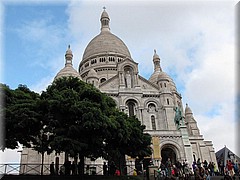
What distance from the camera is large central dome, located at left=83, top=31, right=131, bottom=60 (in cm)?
5527

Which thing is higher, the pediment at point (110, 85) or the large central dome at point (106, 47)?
the large central dome at point (106, 47)

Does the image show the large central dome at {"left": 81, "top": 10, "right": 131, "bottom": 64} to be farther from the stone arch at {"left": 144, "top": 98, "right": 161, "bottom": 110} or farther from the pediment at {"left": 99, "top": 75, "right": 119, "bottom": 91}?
the stone arch at {"left": 144, "top": 98, "right": 161, "bottom": 110}

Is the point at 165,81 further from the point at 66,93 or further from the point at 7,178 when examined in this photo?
the point at 7,178

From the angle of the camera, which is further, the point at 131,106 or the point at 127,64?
the point at 127,64

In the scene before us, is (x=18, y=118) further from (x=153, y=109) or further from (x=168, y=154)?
(x=168, y=154)

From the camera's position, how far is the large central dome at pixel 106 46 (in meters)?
55.3

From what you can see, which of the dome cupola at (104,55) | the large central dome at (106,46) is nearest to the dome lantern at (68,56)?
the dome cupola at (104,55)

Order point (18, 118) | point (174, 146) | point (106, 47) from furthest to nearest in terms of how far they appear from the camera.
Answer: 1. point (106, 47)
2. point (174, 146)
3. point (18, 118)

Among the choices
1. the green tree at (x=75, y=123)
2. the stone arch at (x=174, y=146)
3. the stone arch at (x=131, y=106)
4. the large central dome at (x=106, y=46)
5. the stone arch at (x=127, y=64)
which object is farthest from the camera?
the large central dome at (x=106, y=46)

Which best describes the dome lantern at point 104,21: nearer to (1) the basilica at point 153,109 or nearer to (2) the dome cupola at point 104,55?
(2) the dome cupola at point 104,55

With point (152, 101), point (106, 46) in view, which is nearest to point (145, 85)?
point (152, 101)

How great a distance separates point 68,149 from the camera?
55.7ft

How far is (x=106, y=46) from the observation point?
56125mm

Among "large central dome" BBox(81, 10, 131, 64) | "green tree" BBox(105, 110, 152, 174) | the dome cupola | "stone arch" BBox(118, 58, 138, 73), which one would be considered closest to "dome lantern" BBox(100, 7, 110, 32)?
"large central dome" BBox(81, 10, 131, 64)
